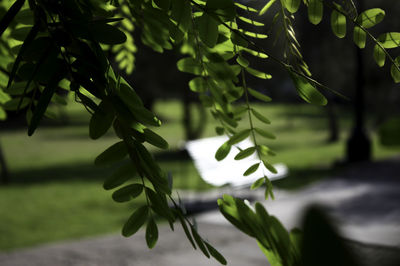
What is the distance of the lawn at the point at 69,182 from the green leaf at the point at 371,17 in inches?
23.6

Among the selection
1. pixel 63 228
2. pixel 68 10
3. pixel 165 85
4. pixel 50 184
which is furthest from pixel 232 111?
pixel 165 85

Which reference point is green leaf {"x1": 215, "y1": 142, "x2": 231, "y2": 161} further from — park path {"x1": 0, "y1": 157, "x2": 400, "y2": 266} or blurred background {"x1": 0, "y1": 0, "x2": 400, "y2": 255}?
park path {"x1": 0, "y1": 157, "x2": 400, "y2": 266}

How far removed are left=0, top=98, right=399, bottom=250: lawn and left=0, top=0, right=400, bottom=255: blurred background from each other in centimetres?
2

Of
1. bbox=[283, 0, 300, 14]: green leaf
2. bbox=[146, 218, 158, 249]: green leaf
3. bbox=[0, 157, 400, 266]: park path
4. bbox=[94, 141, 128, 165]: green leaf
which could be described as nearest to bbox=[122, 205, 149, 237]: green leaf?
bbox=[146, 218, 158, 249]: green leaf

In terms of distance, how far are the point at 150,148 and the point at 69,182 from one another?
7.58 m

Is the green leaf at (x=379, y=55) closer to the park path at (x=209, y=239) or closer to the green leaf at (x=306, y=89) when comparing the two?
the green leaf at (x=306, y=89)

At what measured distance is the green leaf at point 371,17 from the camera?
47.9 inches

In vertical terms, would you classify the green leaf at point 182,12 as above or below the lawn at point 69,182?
above

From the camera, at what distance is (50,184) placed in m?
13.8

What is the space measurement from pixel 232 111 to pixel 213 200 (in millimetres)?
8026

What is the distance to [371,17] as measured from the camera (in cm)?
122

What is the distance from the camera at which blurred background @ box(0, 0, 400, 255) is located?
863 cm

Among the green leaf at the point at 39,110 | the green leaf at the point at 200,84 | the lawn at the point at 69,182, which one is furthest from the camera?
the lawn at the point at 69,182

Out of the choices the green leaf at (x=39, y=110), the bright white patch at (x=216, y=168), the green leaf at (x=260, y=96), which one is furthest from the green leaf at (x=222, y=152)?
the bright white patch at (x=216, y=168)
